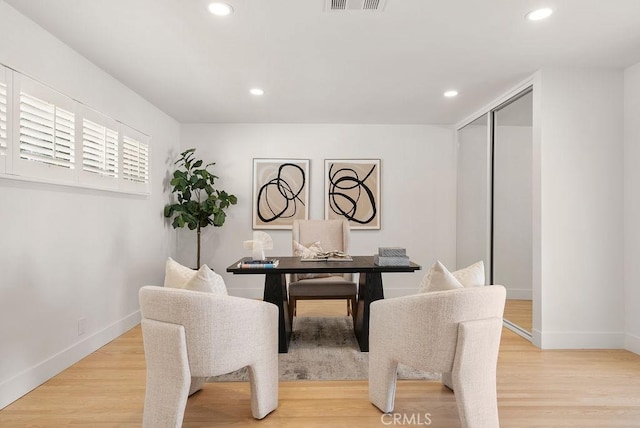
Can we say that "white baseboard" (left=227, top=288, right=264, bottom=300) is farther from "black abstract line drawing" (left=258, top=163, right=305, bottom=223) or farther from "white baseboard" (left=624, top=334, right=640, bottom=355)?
"white baseboard" (left=624, top=334, right=640, bottom=355)

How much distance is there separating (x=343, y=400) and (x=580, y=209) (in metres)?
2.65

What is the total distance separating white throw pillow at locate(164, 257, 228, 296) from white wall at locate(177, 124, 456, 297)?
10.8 ft

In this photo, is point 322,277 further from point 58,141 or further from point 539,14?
point 539,14

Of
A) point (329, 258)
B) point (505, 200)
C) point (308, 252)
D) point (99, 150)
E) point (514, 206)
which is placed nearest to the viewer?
point (99, 150)

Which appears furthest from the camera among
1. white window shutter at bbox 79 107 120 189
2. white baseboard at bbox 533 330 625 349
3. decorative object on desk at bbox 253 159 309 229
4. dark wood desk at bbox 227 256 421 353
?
decorative object on desk at bbox 253 159 309 229

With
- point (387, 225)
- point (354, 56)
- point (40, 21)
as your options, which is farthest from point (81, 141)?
point (387, 225)

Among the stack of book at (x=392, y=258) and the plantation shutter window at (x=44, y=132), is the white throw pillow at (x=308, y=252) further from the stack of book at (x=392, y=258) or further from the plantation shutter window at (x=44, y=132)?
the plantation shutter window at (x=44, y=132)

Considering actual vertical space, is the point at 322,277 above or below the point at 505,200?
below

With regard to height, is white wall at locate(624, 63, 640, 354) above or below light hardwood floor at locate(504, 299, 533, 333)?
above

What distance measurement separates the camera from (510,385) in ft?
8.75

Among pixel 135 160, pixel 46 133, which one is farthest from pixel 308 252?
pixel 46 133

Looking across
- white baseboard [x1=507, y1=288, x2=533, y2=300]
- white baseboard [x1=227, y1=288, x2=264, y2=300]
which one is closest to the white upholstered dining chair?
white baseboard [x1=227, y1=288, x2=264, y2=300]

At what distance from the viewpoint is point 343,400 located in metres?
2.45

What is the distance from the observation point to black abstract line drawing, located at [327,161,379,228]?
551cm
